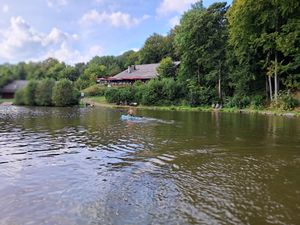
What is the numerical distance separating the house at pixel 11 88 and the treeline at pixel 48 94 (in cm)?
314

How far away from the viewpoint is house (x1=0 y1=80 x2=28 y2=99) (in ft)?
276

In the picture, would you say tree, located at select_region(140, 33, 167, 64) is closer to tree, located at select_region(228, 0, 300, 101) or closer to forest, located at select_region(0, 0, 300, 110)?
forest, located at select_region(0, 0, 300, 110)

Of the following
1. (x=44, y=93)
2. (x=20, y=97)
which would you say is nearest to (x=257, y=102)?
(x=44, y=93)

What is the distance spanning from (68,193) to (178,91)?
178 feet

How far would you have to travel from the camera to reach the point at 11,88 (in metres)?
90.4

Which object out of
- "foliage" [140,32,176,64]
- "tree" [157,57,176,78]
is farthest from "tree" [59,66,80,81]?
"tree" [157,57,176,78]

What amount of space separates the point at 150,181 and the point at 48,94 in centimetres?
6717

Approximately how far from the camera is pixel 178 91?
64000mm

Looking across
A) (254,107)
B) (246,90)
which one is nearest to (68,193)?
(254,107)

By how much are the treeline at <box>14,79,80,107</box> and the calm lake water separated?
52230mm

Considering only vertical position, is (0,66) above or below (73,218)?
above

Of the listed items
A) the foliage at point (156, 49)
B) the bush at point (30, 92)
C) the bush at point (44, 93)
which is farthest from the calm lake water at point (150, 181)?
the foliage at point (156, 49)

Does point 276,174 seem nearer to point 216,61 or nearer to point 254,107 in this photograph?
point 254,107

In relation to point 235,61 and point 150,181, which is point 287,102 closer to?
point 235,61
